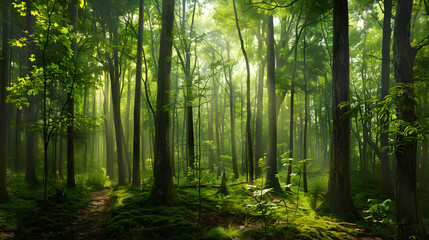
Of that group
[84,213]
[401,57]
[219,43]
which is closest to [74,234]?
[84,213]

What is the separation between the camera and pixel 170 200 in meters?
5.93

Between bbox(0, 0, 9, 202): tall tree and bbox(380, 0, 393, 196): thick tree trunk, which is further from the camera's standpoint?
bbox(380, 0, 393, 196): thick tree trunk

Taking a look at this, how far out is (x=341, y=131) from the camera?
5.39 metres

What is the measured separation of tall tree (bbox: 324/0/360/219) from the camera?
531 cm

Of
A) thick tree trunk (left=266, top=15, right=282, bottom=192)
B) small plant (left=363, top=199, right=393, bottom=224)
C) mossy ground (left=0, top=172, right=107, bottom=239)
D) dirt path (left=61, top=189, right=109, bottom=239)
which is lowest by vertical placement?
dirt path (left=61, top=189, right=109, bottom=239)

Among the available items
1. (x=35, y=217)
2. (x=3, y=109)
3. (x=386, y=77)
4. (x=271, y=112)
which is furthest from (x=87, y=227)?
(x=386, y=77)

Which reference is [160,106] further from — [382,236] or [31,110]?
[31,110]

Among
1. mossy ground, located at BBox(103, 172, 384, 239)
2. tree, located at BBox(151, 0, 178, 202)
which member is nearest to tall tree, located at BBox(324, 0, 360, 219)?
mossy ground, located at BBox(103, 172, 384, 239)

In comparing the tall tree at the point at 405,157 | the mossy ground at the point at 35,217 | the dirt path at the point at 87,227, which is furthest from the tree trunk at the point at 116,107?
the tall tree at the point at 405,157

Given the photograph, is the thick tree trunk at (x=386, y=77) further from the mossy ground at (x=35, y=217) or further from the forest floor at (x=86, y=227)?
the mossy ground at (x=35, y=217)

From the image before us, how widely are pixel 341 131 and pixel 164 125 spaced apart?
16.0 feet

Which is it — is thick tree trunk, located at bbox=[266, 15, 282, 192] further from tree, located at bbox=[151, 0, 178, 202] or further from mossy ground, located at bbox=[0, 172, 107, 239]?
mossy ground, located at bbox=[0, 172, 107, 239]

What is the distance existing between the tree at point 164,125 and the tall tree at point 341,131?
4.43 m

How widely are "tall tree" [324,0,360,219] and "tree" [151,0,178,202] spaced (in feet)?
14.5
